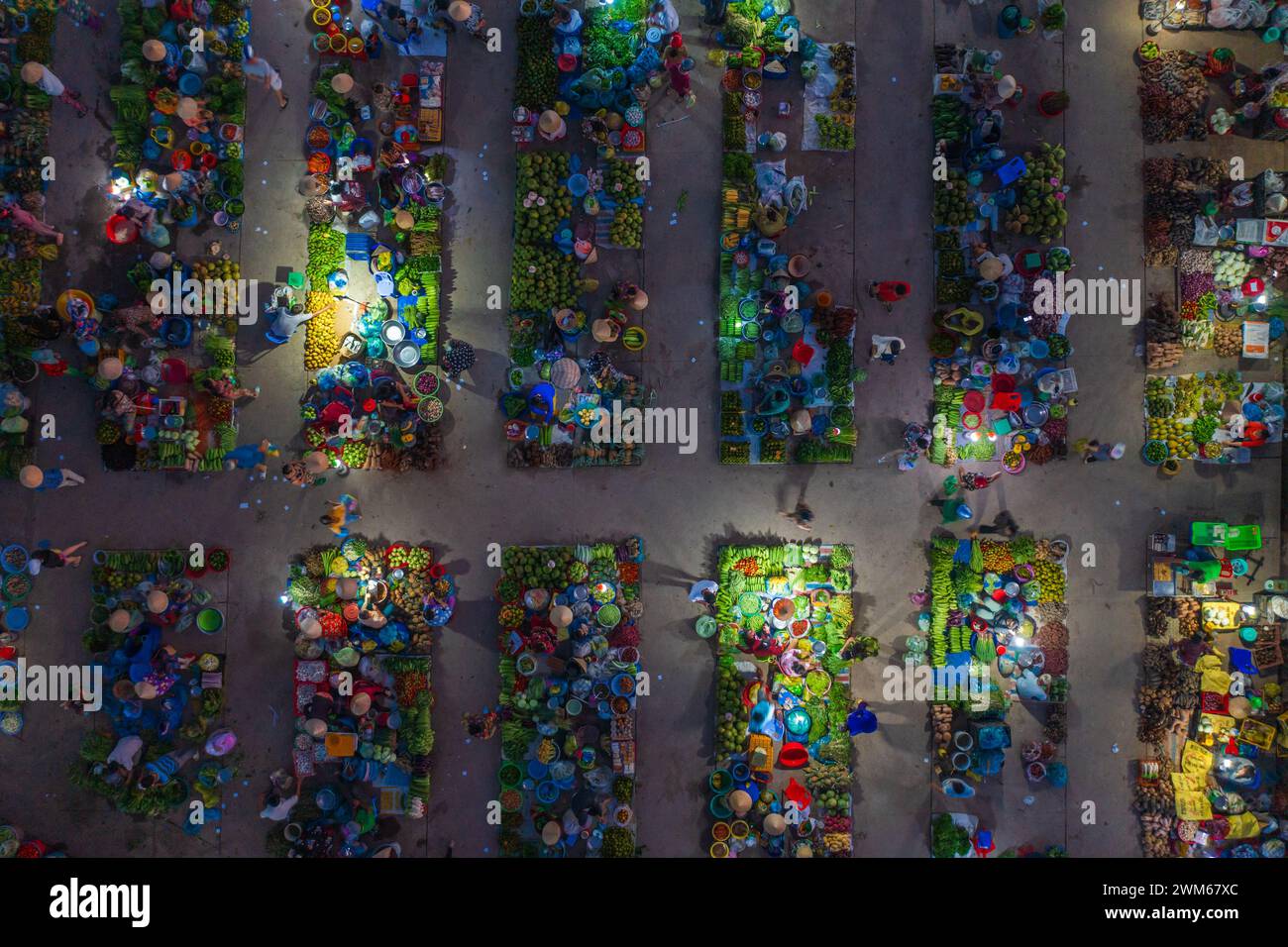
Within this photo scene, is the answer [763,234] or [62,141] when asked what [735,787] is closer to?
[763,234]

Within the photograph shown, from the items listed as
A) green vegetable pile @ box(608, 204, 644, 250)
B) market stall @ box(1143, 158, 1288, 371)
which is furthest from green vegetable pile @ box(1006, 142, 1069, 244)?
green vegetable pile @ box(608, 204, 644, 250)

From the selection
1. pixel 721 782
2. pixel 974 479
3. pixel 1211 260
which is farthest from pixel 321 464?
pixel 1211 260

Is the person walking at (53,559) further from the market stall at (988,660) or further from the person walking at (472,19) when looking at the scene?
the market stall at (988,660)

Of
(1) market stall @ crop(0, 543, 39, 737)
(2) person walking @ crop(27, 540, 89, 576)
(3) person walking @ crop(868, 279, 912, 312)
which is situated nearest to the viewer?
(2) person walking @ crop(27, 540, 89, 576)

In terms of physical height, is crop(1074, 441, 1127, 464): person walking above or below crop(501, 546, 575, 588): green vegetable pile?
above

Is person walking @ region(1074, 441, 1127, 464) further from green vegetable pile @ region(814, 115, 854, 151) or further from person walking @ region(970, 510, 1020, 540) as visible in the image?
green vegetable pile @ region(814, 115, 854, 151)

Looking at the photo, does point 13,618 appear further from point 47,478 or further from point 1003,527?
point 1003,527
